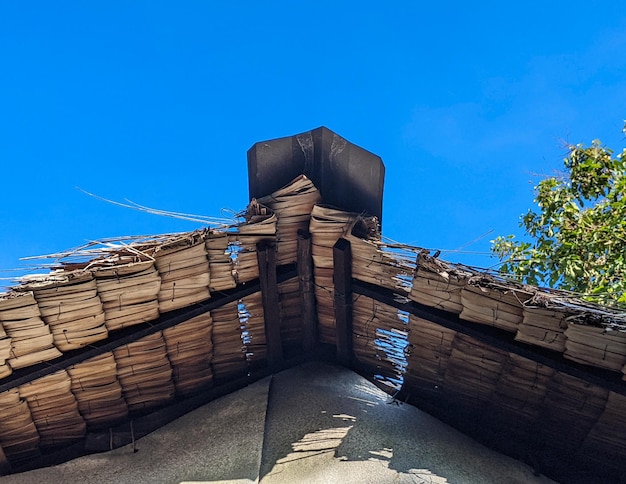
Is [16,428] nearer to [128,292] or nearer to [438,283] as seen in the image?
[128,292]

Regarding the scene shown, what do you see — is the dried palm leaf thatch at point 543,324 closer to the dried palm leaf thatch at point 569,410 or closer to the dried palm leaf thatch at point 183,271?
the dried palm leaf thatch at point 569,410

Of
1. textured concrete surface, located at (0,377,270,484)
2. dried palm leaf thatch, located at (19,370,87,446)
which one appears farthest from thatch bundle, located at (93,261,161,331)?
textured concrete surface, located at (0,377,270,484)

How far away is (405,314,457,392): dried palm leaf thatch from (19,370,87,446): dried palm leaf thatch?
2.28m

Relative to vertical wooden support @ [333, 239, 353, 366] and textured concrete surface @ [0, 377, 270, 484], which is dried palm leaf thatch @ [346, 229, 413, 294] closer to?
vertical wooden support @ [333, 239, 353, 366]

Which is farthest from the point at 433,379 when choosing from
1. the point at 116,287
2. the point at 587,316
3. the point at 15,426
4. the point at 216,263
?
the point at 15,426

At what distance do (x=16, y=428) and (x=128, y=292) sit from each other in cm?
116

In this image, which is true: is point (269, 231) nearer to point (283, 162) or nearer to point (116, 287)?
point (283, 162)

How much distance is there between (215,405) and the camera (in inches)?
183

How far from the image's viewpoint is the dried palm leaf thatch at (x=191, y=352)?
4.29 meters

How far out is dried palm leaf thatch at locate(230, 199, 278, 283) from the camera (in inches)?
165

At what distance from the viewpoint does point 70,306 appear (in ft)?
12.0

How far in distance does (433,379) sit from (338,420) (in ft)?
2.41

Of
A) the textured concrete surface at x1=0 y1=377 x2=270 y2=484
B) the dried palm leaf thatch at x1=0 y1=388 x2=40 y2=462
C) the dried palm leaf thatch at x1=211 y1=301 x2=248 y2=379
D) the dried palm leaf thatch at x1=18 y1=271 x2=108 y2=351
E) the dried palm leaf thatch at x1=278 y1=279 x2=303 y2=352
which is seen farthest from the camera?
the dried palm leaf thatch at x1=278 y1=279 x2=303 y2=352

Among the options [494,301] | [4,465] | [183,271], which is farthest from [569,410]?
[4,465]
